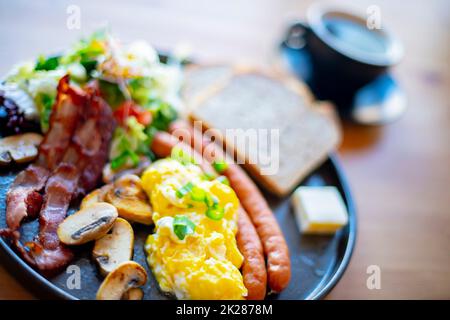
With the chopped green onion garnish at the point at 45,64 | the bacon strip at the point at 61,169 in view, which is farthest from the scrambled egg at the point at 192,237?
the chopped green onion garnish at the point at 45,64

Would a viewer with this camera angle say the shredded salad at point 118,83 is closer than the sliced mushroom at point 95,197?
No

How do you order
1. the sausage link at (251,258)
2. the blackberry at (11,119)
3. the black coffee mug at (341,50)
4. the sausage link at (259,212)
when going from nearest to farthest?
the sausage link at (251,258)
the sausage link at (259,212)
the blackberry at (11,119)
the black coffee mug at (341,50)

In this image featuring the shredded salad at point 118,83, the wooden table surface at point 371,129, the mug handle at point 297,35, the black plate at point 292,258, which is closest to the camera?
the black plate at point 292,258

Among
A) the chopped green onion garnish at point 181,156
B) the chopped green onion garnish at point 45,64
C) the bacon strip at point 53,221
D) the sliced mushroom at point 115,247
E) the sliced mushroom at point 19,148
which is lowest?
the sliced mushroom at point 115,247

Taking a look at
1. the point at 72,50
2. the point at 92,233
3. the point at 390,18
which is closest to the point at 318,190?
the point at 92,233

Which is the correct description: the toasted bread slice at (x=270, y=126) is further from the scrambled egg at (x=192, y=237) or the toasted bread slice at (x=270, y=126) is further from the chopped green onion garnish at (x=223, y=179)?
the scrambled egg at (x=192, y=237)
